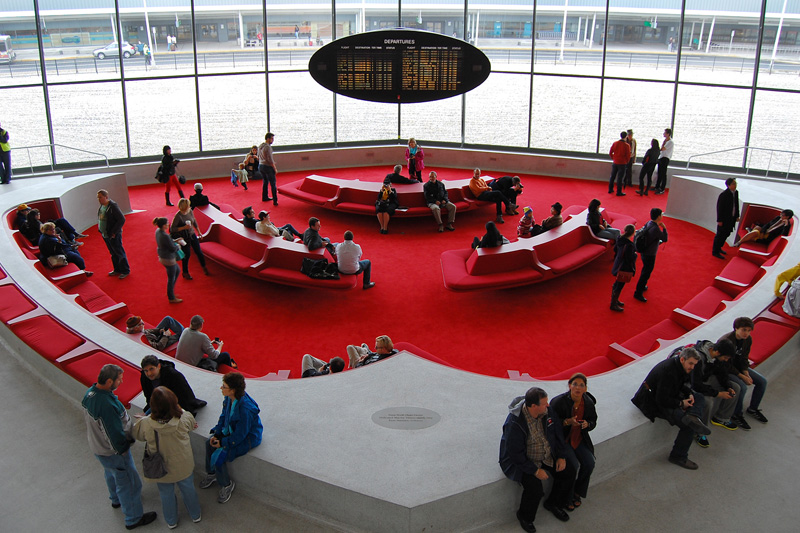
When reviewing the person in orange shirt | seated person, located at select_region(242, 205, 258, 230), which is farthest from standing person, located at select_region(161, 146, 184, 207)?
the person in orange shirt

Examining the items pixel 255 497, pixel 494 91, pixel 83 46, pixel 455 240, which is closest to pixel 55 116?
pixel 83 46

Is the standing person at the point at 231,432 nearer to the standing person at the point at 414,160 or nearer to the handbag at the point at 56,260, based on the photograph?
the handbag at the point at 56,260

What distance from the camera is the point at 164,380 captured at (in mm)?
5016

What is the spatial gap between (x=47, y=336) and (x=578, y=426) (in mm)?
5549

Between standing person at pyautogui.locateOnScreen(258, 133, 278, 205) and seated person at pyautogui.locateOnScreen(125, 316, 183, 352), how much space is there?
6.65m

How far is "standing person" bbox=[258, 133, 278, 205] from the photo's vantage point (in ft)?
43.9

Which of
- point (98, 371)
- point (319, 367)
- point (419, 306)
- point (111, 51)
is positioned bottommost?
point (419, 306)

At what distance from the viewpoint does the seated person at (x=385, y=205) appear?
1220 centimetres

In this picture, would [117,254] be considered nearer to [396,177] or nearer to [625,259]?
[396,177]

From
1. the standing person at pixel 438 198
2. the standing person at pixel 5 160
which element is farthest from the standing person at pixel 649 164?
the standing person at pixel 5 160

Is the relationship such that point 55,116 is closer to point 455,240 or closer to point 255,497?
point 455,240

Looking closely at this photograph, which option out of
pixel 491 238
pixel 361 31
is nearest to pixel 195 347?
pixel 491 238

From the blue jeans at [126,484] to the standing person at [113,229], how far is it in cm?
A: 609

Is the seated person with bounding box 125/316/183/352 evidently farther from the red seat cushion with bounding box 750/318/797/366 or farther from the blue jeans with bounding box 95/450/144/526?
the red seat cushion with bounding box 750/318/797/366
